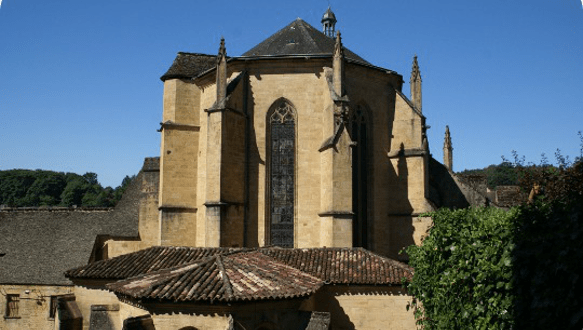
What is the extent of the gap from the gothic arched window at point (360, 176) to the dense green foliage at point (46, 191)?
76.5 metres

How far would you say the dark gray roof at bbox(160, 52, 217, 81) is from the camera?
25.5 m

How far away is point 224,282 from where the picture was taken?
13.5 meters

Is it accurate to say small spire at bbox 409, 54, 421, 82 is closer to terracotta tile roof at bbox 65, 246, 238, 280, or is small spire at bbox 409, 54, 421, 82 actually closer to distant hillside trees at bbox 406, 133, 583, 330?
terracotta tile roof at bbox 65, 246, 238, 280

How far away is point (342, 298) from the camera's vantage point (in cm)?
1689

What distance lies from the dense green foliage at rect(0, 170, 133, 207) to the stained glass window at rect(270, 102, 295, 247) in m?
75.6

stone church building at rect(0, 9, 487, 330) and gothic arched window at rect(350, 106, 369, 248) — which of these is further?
gothic arched window at rect(350, 106, 369, 248)

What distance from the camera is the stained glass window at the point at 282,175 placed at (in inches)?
876

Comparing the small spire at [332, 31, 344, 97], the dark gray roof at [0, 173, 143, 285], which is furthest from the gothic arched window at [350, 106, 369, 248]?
the dark gray roof at [0, 173, 143, 285]

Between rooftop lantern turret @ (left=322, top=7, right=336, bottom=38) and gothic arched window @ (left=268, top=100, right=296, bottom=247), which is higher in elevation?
rooftop lantern turret @ (left=322, top=7, right=336, bottom=38)

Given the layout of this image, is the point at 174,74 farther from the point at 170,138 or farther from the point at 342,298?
the point at 342,298

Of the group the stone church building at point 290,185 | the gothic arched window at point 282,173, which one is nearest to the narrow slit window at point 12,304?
the stone church building at point 290,185

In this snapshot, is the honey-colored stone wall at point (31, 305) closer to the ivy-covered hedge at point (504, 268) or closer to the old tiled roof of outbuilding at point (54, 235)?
the old tiled roof of outbuilding at point (54, 235)

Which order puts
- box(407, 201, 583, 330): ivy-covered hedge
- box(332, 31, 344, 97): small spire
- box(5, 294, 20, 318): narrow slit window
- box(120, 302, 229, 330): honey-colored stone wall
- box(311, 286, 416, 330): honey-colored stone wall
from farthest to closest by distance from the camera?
1. box(5, 294, 20, 318): narrow slit window
2. box(332, 31, 344, 97): small spire
3. box(311, 286, 416, 330): honey-colored stone wall
4. box(120, 302, 229, 330): honey-colored stone wall
5. box(407, 201, 583, 330): ivy-covered hedge

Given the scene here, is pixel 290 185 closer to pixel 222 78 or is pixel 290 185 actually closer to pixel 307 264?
pixel 307 264
